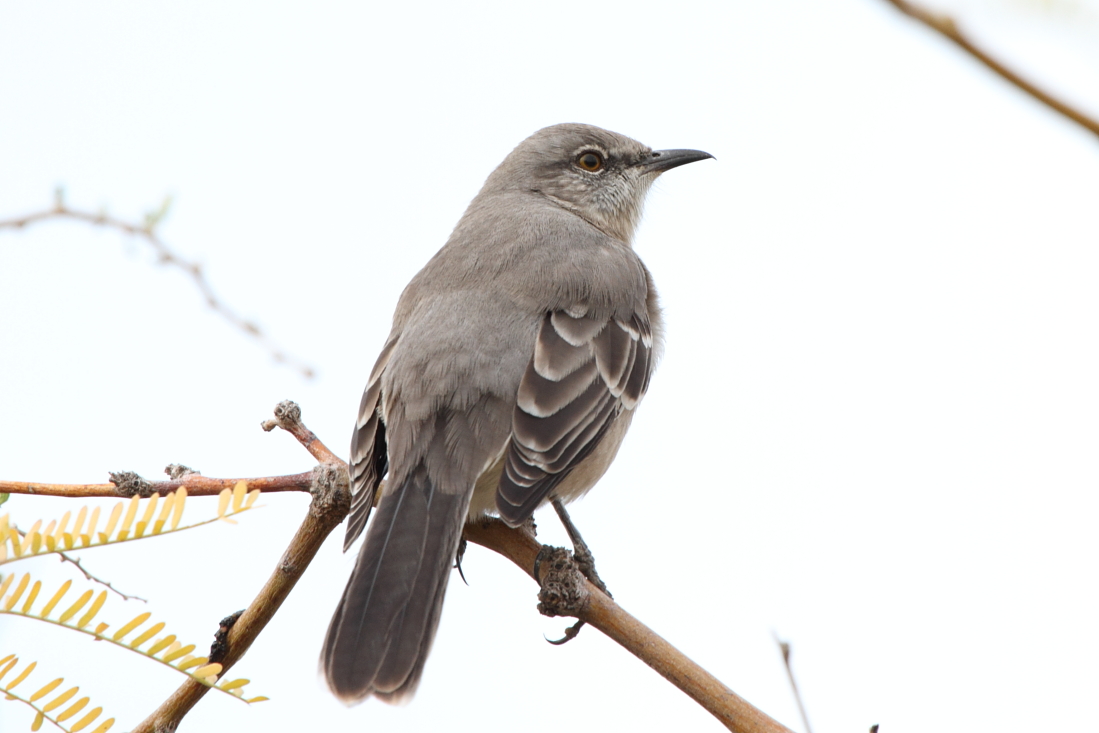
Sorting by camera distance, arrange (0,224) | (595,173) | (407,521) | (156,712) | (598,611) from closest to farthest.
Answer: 1. (156,712)
2. (598,611)
3. (0,224)
4. (407,521)
5. (595,173)

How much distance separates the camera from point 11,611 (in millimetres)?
1769

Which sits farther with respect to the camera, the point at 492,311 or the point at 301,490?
the point at 492,311

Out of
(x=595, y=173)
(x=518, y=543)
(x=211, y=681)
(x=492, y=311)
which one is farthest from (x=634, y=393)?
(x=211, y=681)

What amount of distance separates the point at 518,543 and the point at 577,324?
1.36m

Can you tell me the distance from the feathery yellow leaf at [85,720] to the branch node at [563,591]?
4.78 ft

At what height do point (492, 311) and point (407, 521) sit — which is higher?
→ point (492, 311)

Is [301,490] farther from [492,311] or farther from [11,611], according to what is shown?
[492,311]

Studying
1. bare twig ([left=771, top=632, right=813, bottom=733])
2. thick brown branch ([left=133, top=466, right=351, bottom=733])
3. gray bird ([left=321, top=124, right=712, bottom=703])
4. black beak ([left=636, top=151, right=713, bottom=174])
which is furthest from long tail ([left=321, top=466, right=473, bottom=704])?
black beak ([left=636, top=151, right=713, bottom=174])

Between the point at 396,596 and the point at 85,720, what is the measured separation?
1.87m

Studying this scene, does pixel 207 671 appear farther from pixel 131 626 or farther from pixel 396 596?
pixel 396 596

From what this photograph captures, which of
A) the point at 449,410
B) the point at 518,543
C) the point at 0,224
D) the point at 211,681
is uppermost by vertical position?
the point at 449,410

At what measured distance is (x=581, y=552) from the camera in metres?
4.38

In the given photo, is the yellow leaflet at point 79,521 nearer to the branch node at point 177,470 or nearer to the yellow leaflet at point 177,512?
the yellow leaflet at point 177,512

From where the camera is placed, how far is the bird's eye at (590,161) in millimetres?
6930
